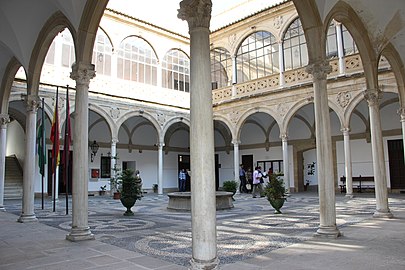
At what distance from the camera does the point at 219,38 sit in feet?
69.5

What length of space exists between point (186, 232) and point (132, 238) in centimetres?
118

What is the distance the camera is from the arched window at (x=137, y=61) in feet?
61.7

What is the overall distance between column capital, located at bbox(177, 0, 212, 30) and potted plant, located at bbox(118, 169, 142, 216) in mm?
6609

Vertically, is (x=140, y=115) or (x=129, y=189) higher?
(x=140, y=115)

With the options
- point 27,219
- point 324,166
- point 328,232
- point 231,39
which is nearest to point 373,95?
point 324,166

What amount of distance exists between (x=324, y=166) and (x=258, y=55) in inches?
598

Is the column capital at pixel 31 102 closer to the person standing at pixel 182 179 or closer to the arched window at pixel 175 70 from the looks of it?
the arched window at pixel 175 70

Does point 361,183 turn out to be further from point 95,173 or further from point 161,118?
point 95,173

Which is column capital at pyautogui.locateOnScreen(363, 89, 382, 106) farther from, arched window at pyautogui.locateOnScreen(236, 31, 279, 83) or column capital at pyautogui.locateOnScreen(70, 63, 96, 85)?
arched window at pyautogui.locateOnScreen(236, 31, 279, 83)

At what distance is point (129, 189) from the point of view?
10.2 metres

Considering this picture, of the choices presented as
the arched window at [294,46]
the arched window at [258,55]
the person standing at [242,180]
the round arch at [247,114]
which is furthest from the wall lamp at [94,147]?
the arched window at [294,46]

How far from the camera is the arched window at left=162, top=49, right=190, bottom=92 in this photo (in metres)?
20.8

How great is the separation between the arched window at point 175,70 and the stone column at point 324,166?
1505 cm

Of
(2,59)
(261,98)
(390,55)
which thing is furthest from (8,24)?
(261,98)
